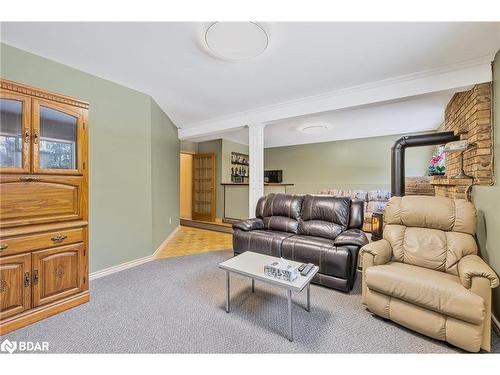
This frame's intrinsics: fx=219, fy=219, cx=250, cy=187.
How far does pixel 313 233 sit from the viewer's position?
10.0ft

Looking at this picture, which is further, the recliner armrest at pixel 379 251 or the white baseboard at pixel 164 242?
the white baseboard at pixel 164 242

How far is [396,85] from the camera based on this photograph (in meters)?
2.78

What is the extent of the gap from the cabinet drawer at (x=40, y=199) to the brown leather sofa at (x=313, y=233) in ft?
6.59

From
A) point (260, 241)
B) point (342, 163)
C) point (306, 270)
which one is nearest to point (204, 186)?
point (260, 241)

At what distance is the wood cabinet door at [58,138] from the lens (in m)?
1.94

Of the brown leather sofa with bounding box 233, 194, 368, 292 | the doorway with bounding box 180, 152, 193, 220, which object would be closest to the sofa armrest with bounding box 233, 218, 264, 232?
the brown leather sofa with bounding box 233, 194, 368, 292

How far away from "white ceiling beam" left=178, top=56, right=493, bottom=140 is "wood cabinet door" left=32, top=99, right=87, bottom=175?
2593mm

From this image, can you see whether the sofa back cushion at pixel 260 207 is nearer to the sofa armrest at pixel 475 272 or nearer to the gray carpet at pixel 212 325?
the gray carpet at pixel 212 325

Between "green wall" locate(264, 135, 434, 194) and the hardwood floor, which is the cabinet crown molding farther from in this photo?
"green wall" locate(264, 135, 434, 194)

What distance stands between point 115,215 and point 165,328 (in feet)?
6.06

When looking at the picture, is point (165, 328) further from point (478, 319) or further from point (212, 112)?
point (212, 112)

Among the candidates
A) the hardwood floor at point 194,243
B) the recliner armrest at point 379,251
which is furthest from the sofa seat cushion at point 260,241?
the recliner armrest at point 379,251

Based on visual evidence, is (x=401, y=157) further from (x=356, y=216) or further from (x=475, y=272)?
(x=475, y=272)
